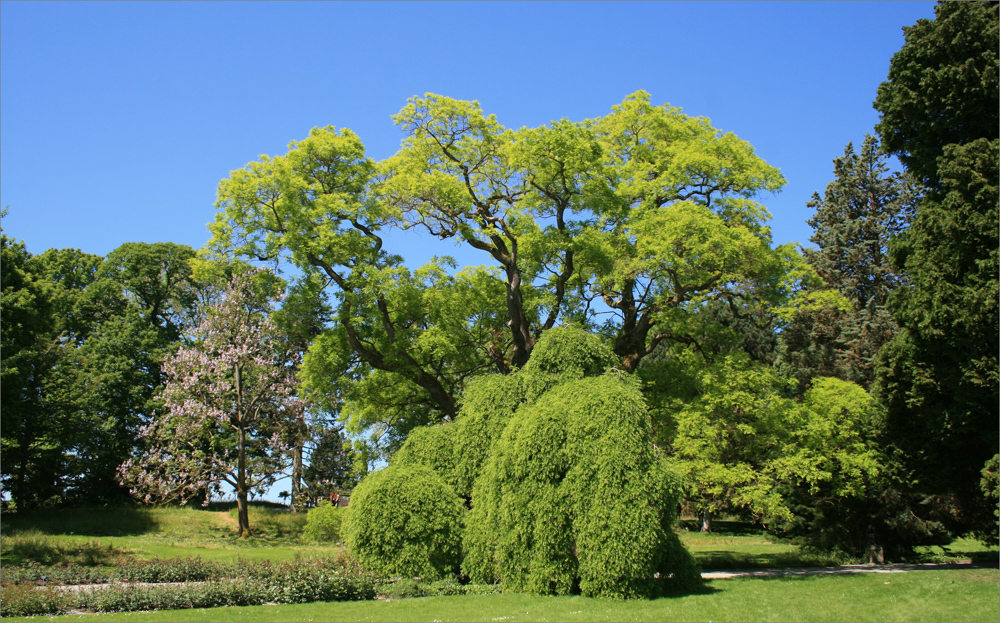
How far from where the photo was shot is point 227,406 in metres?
28.9

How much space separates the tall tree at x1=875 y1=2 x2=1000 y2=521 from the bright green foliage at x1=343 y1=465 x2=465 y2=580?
35.3 feet

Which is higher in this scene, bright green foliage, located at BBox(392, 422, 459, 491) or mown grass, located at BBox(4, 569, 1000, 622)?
bright green foliage, located at BBox(392, 422, 459, 491)

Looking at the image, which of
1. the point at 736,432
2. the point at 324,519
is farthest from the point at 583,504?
the point at 324,519

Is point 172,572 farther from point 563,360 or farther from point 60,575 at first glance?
point 563,360

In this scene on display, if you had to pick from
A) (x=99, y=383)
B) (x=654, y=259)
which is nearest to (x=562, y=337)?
(x=654, y=259)

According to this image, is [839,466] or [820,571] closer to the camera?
[820,571]

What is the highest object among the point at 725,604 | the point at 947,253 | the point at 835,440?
the point at 947,253

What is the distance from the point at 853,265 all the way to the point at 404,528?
27058 millimetres

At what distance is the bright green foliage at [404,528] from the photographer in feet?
46.6

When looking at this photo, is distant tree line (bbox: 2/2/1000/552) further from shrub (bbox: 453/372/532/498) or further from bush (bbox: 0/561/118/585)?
bush (bbox: 0/561/118/585)

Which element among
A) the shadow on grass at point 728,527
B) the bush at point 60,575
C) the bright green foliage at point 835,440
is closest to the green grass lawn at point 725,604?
the bright green foliage at point 835,440

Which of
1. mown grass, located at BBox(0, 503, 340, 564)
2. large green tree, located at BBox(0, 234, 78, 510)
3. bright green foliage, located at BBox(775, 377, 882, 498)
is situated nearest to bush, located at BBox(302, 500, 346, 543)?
mown grass, located at BBox(0, 503, 340, 564)

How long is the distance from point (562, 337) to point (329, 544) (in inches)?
689

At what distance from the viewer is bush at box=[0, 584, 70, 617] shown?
35.3 ft
